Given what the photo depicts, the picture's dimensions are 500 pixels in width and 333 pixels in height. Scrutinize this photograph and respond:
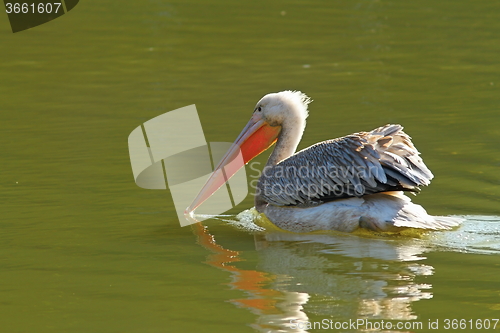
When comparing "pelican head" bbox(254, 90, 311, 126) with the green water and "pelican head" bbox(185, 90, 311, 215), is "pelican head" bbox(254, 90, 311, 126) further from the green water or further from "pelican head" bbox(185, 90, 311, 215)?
the green water

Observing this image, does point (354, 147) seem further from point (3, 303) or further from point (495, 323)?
point (3, 303)

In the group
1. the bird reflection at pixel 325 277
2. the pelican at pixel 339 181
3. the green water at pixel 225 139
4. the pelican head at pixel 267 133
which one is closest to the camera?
the bird reflection at pixel 325 277

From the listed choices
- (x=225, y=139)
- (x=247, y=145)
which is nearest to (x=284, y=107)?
(x=247, y=145)

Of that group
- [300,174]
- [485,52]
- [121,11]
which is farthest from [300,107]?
[121,11]

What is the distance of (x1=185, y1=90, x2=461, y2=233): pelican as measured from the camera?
583cm

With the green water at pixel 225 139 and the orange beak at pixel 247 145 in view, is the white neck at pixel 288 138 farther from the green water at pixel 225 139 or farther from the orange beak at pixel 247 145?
the green water at pixel 225 139

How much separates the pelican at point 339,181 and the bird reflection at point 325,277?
0.55 ft

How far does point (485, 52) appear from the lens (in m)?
13.7

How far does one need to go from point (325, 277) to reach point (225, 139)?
4.07 meters

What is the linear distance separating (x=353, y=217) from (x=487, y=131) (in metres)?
3.56

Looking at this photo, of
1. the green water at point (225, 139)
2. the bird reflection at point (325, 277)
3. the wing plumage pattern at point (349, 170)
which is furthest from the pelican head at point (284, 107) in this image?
the bird reflection at point (325, 277)

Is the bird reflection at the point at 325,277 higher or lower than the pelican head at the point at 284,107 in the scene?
lower

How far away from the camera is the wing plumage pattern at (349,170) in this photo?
5840mm

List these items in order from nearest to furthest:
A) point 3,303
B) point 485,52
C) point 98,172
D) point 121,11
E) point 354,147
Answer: point 3,303 < point 354,147 < point 98,172 < point 485,52 < point 121,11
